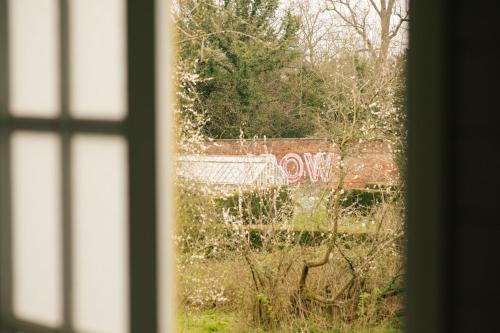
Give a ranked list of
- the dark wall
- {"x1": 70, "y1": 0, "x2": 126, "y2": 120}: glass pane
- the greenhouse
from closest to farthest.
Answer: the dark wall < {"x1": 70, "y1": 0, "x2": 126, "y2": 120}: glass pane < the greenhouse

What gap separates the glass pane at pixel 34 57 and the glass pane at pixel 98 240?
0.16 meters

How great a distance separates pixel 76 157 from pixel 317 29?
417 cm

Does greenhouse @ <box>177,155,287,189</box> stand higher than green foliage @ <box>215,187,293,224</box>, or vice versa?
greenhouse @ <box>177,155,287,189</box>

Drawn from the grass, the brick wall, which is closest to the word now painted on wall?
the brick wall

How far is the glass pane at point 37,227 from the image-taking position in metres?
1.43

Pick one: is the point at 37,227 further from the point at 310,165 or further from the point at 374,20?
the point at 310,165

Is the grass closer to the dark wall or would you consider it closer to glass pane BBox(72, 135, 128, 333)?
glass pane BBox(72, 135, 128, 333)

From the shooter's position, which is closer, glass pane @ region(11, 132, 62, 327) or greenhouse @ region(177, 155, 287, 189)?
glass pane @ region(11, 132, 62, 327)

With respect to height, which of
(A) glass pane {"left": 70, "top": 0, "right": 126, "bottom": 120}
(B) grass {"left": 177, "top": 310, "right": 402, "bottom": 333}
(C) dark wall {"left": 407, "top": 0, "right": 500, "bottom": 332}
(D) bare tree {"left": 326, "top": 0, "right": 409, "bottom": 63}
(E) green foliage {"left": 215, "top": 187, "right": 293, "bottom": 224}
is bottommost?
(B) grass {"left": 177, "top": 310, "right": 402, "bottom": 333}

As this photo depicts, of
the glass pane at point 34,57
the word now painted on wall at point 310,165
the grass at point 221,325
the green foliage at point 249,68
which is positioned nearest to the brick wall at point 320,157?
the word now painted on wall at point 310,165

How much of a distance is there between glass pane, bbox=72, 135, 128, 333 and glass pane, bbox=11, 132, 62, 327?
0.18 feet

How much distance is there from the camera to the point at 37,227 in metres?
1.48

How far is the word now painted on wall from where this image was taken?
→ 5480mm

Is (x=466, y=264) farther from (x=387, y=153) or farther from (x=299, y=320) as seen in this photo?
(x=299, y=320)
